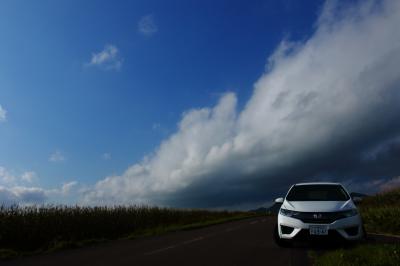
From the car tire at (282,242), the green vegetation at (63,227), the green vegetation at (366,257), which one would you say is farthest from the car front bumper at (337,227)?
the green vegetation at (63,227)

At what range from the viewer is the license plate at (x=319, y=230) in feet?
34.1

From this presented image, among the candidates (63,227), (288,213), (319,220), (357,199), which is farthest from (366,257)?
(63,227)

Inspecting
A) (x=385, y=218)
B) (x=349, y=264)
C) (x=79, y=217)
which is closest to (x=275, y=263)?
(x=349, y=264)

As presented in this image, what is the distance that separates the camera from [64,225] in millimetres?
21281

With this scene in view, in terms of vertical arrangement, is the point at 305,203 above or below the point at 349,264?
above

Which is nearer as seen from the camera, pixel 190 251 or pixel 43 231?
pixel 190 251

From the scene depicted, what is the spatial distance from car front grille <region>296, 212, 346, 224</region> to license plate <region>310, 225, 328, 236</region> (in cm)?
12

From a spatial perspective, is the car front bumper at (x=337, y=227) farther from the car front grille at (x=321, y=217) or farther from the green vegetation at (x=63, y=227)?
the green vegetation at (x=63, y=227)

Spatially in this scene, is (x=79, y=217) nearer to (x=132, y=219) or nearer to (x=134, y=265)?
(x=132, y=219)

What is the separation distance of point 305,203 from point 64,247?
9.82 metres

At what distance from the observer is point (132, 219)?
2766 cm

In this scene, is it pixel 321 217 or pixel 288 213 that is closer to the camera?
pixel 321 217

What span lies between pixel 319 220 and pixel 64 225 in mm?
14145

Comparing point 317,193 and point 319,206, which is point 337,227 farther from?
point 317,193
